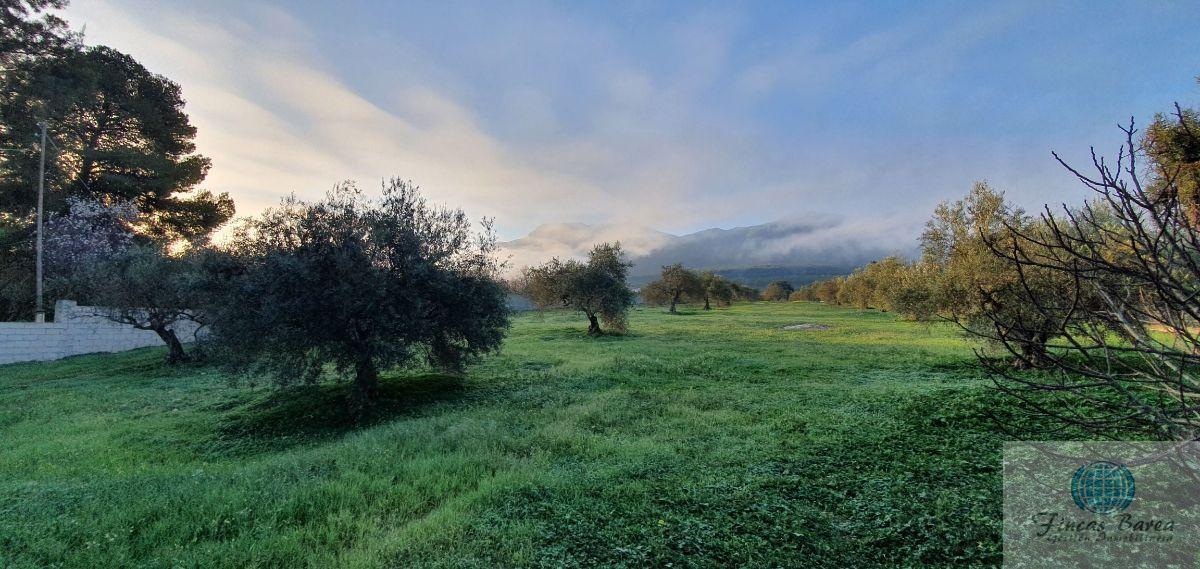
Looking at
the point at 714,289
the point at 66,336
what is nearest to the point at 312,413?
the point at 66,336

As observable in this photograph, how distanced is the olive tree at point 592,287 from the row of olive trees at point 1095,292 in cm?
1850

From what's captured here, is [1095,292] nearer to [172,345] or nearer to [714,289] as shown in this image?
[172,345]

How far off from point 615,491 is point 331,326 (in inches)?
394

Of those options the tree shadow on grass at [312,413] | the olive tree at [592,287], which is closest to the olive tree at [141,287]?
the tree shadow on grass at [312,413]

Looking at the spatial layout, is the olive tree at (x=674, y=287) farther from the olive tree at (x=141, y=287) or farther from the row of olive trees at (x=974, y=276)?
the olive tree at (x=141, y=287)

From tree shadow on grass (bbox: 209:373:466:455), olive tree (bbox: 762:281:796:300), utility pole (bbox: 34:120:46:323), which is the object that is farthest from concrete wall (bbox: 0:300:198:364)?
olive tree (bbox: 762:281:796:300)

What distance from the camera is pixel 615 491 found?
758 cm

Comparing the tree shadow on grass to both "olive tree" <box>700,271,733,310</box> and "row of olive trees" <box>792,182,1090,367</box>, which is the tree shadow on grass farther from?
"olive tree" <box>700,271,733,310</box>

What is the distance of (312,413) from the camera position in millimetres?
14125

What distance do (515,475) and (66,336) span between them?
3261cm

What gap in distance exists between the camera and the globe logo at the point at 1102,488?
6.23 metres

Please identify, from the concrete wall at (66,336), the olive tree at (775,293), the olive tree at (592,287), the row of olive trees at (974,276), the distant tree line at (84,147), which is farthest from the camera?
the olive tree at (775,293)

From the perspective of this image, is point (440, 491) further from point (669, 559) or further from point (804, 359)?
point (804, 359)

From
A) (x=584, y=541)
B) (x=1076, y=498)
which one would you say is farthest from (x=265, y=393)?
(x=1076, y=498)
